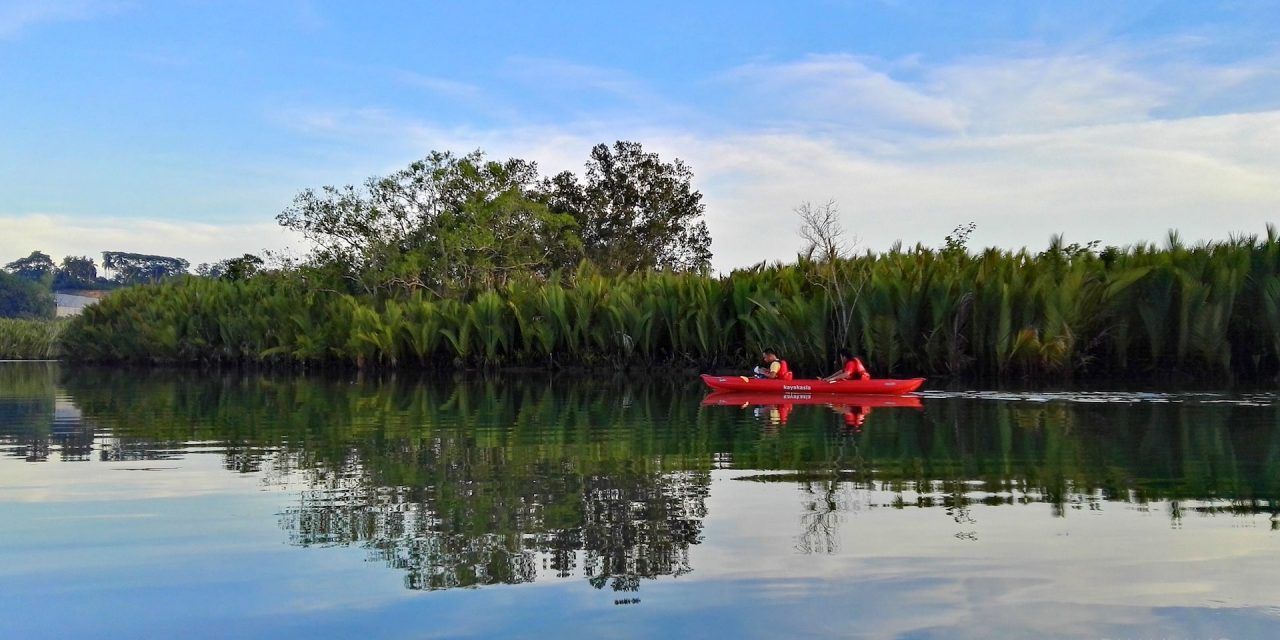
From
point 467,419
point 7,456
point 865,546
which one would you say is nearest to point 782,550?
point 865,546

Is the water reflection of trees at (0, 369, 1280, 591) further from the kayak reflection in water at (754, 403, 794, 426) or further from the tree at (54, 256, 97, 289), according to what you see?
the tree at (54, 256, 97, 289)

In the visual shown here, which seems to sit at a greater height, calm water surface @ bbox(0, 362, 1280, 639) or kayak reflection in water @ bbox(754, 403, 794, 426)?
kayak reflection in water @ bbox(754, 403, 794, 426)

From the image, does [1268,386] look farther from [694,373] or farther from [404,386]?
[404,386]

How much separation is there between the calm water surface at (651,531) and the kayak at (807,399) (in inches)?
173

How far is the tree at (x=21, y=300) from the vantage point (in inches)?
4205

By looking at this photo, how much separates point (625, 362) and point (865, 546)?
2518 centimetres

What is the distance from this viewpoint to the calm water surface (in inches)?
199

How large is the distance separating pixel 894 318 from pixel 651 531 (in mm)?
18256

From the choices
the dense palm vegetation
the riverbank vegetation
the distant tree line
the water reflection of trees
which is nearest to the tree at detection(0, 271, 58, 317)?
the distant tree line

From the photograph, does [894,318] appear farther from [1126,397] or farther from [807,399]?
[1126,397]

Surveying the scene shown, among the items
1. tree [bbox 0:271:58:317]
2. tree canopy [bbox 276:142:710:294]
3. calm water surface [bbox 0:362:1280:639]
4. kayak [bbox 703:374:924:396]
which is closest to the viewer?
calm water surface [bbox 0:362:1280:639]

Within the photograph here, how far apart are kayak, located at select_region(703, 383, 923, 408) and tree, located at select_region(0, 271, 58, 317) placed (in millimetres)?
102375

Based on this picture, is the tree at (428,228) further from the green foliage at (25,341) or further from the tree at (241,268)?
the green foliage at (25,341)

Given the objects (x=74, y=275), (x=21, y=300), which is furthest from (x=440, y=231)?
(x=74, y=275)
